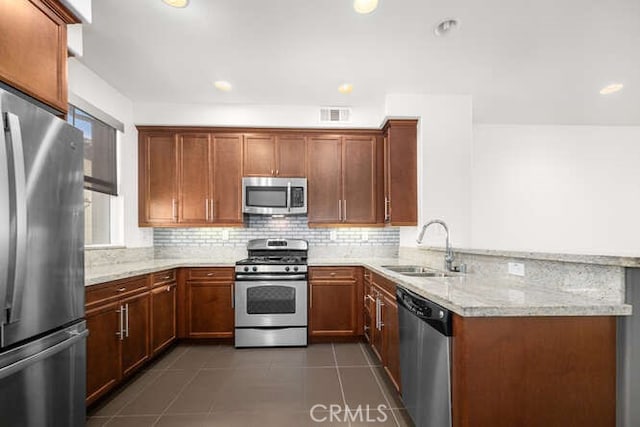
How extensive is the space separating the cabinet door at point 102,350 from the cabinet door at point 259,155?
196 centimetres

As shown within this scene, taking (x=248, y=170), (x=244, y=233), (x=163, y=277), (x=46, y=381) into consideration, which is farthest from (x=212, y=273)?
(x=46, y=381)

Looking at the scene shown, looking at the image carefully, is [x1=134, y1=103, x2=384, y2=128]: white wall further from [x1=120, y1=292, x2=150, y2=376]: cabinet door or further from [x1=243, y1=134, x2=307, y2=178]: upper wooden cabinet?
[x1=120, y1=292, x2=150, y2=376]: cabinet door

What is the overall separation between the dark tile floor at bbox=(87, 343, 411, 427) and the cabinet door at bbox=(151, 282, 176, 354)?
17 centimetres

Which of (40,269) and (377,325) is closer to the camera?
(40,269)

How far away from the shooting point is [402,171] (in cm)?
338

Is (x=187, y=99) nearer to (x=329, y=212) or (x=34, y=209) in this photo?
(x=329, y=212)

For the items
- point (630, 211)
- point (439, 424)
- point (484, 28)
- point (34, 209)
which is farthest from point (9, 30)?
point (630, 211)

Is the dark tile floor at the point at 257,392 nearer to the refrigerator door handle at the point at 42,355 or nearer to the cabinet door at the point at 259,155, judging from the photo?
the refrigerator door handle at the point at 42,355

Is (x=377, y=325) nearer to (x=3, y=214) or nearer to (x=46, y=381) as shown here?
(x=46, y=381)

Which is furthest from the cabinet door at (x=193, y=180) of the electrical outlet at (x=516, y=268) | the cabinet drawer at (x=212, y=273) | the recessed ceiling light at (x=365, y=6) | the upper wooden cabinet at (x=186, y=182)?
the electrical outlet at (x=516, y=268)

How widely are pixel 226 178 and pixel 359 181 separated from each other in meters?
1.60

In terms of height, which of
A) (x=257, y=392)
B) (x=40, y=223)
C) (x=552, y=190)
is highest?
(x=552, y=190)

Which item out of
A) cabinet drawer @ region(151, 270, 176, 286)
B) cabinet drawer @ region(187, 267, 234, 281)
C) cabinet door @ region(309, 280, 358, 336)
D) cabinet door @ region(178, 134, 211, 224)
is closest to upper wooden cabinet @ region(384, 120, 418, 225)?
cabinet door @ region(309, 280, 358, 336)

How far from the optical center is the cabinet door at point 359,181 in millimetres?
3621
